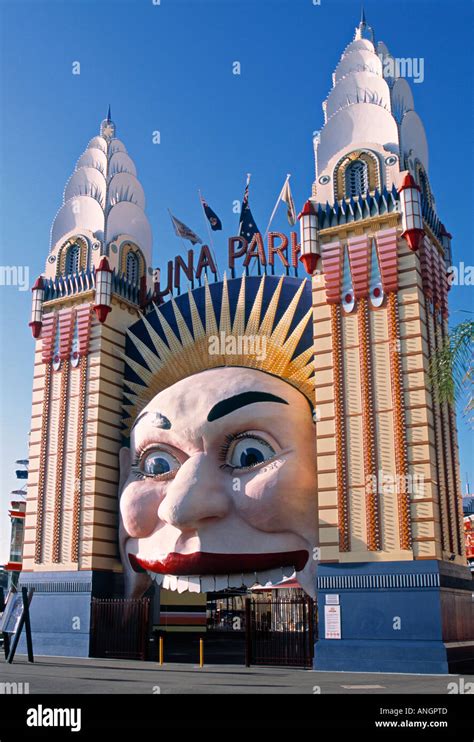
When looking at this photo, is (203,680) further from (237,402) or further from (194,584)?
(237,402)

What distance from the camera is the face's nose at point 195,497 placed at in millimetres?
21094

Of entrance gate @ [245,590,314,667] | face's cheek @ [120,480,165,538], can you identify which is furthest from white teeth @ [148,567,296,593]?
face's cheek @ [120,480,165,538]

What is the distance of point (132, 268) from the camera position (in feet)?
94.3

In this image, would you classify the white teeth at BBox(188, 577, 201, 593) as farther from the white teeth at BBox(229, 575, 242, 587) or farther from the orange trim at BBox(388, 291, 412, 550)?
the orange trim at BBox(388, 291, 412, 550)

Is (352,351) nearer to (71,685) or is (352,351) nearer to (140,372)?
(140,372)

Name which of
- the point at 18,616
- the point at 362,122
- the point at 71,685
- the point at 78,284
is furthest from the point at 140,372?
the point at 71,685

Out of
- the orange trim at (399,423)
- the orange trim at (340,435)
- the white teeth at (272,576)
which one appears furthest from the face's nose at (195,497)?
the orange trim at (399,423)

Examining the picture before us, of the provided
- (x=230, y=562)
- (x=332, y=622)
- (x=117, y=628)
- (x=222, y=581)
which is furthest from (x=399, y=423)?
(x=117, y=628)

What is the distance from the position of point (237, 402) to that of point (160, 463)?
10.6ft

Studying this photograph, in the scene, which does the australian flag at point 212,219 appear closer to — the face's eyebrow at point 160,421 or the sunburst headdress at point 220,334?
the sunburst headdress at point 220,334

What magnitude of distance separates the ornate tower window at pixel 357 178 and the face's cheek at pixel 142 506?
10.6m
